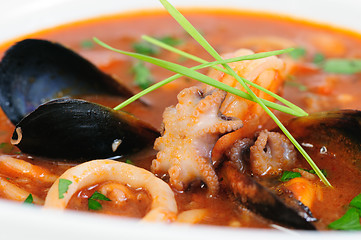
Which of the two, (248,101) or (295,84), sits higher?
(295,84)

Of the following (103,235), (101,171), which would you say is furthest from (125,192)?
(103,235)

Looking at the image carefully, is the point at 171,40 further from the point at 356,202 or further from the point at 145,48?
the point at 356,202

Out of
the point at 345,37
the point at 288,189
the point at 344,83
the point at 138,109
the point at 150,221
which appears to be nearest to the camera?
the point at 150,221

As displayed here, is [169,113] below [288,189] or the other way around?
the other way around

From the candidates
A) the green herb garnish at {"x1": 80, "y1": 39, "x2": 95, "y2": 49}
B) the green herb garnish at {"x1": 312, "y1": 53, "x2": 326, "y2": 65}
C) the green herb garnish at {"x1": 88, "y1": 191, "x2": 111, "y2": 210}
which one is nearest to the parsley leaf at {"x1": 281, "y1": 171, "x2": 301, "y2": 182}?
the green herb garnish at {"x1": 88, "y1": 191, "x2": 111, "y2": 210}

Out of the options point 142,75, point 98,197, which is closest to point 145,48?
point 142,75

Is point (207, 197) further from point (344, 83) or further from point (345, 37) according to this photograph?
point (345, 37)

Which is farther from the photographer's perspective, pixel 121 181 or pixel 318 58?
pixel 318 58
